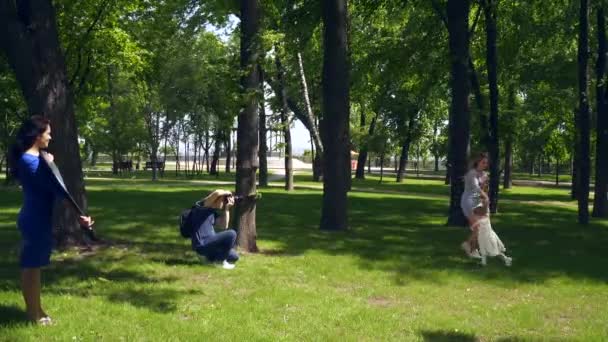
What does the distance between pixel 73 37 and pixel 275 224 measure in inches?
370

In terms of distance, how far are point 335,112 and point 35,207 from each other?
349 inches

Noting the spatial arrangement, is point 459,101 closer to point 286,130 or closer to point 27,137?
point 27,137

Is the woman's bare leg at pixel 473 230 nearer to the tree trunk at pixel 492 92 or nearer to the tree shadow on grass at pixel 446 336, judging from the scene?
the tree shadow on grass at pixel 446 336

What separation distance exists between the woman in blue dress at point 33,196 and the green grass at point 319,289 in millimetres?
618

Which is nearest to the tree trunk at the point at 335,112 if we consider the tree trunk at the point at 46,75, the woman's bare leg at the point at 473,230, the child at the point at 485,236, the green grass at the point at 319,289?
the green grass at the point at 319,289

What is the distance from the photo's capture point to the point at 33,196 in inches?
224

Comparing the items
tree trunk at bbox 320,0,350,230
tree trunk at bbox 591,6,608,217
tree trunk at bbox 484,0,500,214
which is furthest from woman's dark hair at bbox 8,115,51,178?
tree trunk at bbox 591,6,608,217

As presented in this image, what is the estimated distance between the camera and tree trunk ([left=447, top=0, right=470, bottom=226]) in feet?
51.8

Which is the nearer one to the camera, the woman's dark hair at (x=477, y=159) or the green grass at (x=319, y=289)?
the green grass at (x=319, y=289)

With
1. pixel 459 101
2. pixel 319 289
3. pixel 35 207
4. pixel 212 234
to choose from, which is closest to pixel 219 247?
pixel 212 234

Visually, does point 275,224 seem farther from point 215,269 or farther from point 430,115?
point 430,115

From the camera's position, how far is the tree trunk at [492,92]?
19.0 metres

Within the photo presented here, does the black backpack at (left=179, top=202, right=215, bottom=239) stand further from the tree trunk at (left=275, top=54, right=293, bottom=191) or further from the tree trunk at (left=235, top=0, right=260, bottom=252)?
the tree trunk at (left=275, top=54, right=293, bottom=191)

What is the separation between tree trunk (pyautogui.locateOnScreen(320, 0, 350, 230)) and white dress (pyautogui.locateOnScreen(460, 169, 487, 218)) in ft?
12.5
